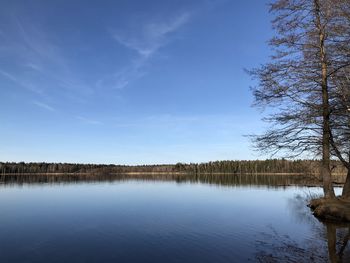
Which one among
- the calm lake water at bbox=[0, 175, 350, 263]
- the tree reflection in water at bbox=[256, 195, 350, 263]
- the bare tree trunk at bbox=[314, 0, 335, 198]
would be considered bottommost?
the calm lake water at bbox=[0, 175, 350, 263]

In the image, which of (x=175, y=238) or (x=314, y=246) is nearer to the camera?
(x=314, y=246)

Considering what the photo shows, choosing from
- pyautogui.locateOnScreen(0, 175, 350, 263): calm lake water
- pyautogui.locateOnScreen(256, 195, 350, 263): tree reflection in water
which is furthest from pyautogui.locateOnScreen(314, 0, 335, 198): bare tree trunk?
pyautogui.locateOnScreen(256, 195, 350, 263): tree reflection in water

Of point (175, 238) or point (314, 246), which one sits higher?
point (314, 246)

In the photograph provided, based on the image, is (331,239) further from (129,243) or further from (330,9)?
(330,9)

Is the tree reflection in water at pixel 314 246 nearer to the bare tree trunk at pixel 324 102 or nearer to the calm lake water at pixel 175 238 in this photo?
the calm lake water at pixel 175 238

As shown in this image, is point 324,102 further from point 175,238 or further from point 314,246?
point 175,238

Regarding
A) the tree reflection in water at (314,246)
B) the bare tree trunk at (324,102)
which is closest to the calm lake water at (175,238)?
the tree reflection in water at (314,246)

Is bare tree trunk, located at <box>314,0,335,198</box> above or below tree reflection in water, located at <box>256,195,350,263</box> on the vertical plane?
above

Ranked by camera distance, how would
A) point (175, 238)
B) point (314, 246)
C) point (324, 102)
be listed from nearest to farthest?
point (314, 246)
point (175, 238)
point (324, 102)

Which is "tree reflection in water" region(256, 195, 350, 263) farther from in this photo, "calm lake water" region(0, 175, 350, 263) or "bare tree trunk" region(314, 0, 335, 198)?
"bare tree trunk" region(314, 0, 335, 198)

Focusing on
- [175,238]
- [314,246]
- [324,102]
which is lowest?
[175,238]

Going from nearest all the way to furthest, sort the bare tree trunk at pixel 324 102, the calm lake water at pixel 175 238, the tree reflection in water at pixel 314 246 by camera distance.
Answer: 1. the tree reflection in water at pixel 314 246
2. the calm lake water at pixel 175 238
3. the bare tree trunk at pixel 324 102

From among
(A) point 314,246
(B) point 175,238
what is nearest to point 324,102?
(A) point 314,246

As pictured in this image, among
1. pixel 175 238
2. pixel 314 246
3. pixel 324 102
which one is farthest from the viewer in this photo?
pixel 324 102
